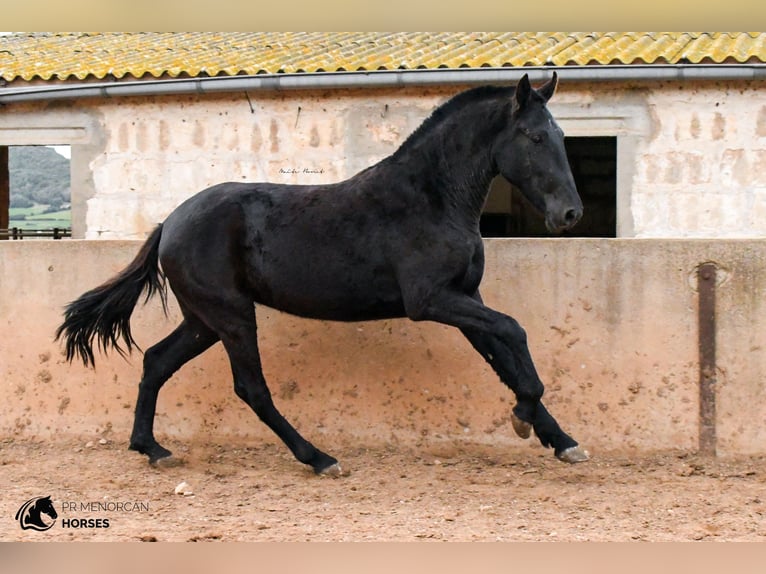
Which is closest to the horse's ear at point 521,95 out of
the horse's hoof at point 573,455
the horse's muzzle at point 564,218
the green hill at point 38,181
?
the horse's muzzle at point 564,218

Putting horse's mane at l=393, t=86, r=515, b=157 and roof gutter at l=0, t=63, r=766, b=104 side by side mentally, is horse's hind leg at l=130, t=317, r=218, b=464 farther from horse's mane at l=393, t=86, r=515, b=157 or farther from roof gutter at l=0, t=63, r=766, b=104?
roof gutter at l=0, t=63, r=766, b=104

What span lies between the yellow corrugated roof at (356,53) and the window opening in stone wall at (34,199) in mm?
1363

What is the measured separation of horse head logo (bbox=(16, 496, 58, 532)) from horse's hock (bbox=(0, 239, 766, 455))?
1396 mm

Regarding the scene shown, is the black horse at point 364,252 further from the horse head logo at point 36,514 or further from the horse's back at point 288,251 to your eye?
the horse head logo at point 36,514

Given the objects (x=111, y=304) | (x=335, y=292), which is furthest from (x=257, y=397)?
(x=111, y=304)

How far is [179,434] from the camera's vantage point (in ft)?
18.7

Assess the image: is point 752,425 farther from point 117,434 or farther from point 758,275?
point 117,434

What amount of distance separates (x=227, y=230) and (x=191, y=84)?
22.0ft

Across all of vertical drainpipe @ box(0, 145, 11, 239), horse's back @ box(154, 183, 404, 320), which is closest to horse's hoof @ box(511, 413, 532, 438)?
horse's back @ box(154, 183, 404, 320)

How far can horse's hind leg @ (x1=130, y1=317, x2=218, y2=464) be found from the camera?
17.6ft

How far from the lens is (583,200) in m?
17.4

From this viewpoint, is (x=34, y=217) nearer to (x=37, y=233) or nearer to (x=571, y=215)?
(x=37, y=233)

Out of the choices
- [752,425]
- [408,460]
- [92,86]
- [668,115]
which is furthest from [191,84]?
[752,425]

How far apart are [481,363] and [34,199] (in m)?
18.4
